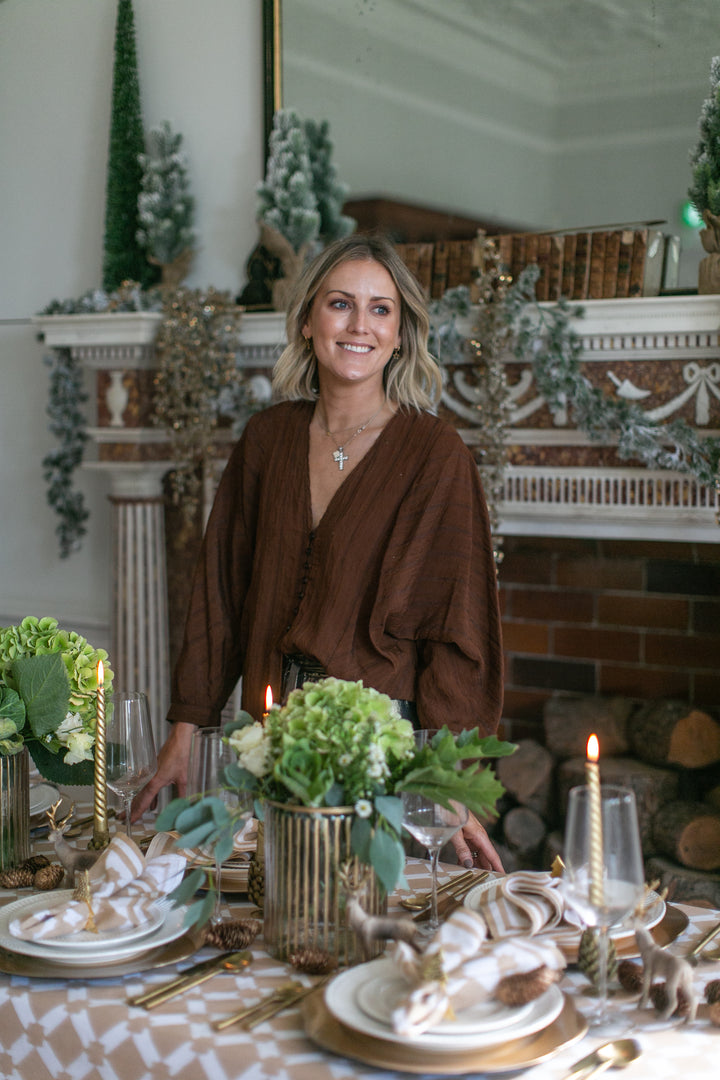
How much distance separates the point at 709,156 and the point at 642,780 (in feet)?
4.95

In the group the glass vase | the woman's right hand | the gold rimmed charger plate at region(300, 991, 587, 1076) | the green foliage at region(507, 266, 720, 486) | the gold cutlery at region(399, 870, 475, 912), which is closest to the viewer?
the gold rimmed charger plate at region(300, 991, 587, 1076)

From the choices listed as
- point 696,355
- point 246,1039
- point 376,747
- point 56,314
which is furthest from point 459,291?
point 246,1039

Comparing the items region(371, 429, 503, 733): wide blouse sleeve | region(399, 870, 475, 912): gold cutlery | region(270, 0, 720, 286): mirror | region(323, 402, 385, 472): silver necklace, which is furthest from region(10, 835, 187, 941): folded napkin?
region(270, 0, 720, 286): mirror

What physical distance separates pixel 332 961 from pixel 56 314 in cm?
266

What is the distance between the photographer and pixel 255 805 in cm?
115

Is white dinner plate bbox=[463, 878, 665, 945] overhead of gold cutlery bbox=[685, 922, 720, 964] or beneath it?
overhead

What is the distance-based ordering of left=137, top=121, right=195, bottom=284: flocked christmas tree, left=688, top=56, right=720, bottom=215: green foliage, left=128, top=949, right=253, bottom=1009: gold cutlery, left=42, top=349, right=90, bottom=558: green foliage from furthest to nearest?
1. left=42, top=349, right=90, bottom=558: green foliage
2. left=137, top=121, right=195, bottom=284: flocked christmas tree
3. left=688, top=56, right=720, bottom=215: green foliage
4. left=128, top=949, right=253, bottom=1009: gold cutlery

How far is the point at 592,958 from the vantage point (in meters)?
1.08

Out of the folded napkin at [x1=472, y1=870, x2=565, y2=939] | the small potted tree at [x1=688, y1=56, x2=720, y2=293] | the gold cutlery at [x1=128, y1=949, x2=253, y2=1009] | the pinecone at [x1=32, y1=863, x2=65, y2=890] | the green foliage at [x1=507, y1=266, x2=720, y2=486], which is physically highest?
the small potted tree at [x1=688, y1=56, x2=720, y2=293]

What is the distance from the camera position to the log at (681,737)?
287cm

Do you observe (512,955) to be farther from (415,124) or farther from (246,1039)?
(415,124)

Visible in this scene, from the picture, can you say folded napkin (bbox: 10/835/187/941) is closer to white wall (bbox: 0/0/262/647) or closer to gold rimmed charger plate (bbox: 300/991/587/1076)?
gold rimmed charger plate (bbox: 300/991/587/1076)

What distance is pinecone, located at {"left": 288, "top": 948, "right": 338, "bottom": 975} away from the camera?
111cm

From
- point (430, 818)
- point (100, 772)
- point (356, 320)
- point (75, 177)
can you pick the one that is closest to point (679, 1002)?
point (430, 818)
